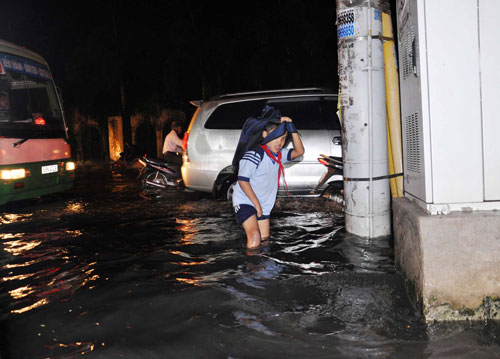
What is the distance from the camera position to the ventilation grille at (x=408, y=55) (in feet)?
11.6

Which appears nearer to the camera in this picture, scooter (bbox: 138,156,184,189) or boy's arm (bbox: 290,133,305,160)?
boy's arm (bbox: 290,133,305,160)

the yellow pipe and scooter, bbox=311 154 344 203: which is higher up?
the yellow pipe

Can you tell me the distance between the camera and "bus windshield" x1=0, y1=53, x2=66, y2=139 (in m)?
8.85

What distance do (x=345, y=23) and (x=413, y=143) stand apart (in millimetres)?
1992

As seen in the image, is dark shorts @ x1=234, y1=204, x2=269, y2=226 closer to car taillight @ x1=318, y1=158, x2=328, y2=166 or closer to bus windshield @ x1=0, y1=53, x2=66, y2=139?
car taillight @ x1=318, y1=158, x2=328, y2=166

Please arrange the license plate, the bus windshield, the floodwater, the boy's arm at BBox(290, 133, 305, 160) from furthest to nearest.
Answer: the license plate < the bus windshield < the boy's arm at BBox(290, 133, 305, 160) < the floodwater

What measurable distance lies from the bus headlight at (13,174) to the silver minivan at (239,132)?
121 inches

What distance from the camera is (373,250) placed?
5082 millimetres

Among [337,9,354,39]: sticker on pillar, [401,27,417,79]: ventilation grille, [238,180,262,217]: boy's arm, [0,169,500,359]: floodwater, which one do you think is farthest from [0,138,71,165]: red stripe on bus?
[401,27,417,79]: ventilation grille

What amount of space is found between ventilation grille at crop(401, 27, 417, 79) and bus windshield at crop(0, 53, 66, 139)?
7.34 metres

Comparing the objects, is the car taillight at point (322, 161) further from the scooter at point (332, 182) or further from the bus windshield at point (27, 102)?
the bus windshield at point (27, 102)

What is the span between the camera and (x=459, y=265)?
3.23 m

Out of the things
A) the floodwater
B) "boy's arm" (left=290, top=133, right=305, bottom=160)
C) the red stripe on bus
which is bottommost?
the floodwater

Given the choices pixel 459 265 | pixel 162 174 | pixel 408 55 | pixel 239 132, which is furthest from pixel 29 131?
pixel 459 265
